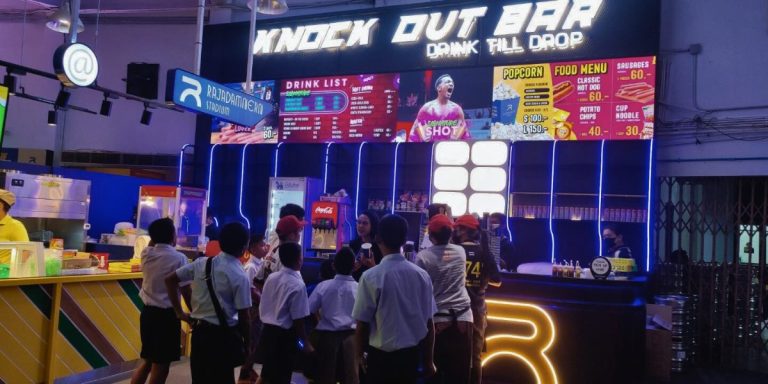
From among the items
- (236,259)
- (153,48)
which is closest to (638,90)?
(236,259)

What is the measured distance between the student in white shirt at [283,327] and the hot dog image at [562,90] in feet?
19.3

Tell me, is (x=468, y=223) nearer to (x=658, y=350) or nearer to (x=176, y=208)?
(x=658, y=350)

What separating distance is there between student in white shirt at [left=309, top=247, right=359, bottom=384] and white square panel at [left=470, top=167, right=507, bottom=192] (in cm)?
488

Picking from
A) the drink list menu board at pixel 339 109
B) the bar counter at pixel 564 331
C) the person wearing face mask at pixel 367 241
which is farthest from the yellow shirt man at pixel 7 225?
the drink list menu board at pixel 339 109

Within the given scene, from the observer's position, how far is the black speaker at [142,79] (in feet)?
39.4

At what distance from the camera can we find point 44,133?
12.6 metres

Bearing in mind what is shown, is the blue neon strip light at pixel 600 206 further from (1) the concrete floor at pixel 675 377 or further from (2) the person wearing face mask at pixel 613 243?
(1) the concrete floor at pixel 675 377

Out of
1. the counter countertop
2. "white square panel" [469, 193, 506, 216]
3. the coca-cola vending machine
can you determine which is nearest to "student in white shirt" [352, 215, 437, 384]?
the counter countertop

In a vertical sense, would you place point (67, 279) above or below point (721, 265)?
below

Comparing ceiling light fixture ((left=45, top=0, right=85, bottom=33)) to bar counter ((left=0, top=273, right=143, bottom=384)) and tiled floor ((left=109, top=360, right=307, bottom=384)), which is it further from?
tiled floor ((left=109, top=360, right=307, bottom=384))

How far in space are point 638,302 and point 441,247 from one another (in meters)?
2.25

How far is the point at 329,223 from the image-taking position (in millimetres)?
8891

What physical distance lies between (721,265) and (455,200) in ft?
11.2

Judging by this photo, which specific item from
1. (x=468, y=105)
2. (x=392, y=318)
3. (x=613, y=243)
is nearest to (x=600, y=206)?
(x=613, y=243)
